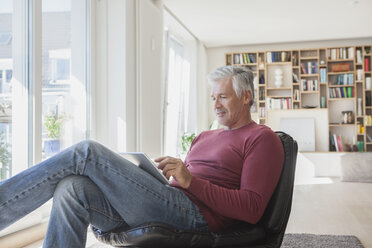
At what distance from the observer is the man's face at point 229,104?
1.88 m

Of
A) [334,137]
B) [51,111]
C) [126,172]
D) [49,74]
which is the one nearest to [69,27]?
[49,74]

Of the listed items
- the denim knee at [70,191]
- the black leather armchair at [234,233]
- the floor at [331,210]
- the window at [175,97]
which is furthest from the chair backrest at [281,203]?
the window at [175,97]

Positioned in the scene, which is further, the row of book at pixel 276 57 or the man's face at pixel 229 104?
the row of book at pixel 276 57

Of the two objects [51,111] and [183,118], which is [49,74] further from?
[183,118]

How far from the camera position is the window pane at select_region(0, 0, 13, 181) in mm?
2857

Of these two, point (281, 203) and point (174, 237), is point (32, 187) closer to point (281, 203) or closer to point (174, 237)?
point (174, 237)

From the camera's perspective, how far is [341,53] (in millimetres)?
8086

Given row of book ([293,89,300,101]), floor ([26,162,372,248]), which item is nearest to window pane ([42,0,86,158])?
floor ([26,162,372,248])

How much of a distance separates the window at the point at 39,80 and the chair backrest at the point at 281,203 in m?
2.00

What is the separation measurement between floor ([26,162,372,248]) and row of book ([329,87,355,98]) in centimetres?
205

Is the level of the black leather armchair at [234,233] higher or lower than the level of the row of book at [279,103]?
lower

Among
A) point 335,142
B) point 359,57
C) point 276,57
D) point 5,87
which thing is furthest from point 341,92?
point 5,87

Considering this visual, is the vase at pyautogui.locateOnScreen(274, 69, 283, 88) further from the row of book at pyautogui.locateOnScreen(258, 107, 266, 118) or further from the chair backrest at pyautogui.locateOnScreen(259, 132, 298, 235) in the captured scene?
the chair backrest at pyautogui.locateOnScreen(259, 132, 298, 235)

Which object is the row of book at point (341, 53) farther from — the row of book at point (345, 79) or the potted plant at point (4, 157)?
the potted plant at point (4, 157)
